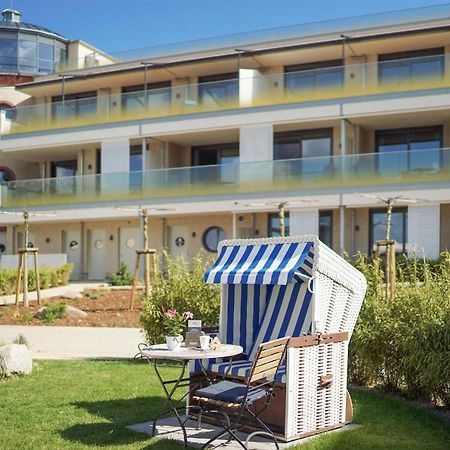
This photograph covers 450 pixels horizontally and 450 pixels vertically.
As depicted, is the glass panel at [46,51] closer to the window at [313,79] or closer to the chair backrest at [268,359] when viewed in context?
the window at [313,79]

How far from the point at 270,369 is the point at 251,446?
2.36ft

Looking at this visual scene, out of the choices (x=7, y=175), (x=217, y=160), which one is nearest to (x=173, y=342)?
(x=217, y=160)

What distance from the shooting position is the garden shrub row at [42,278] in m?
24.0

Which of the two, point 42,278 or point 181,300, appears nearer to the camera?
point 181,300

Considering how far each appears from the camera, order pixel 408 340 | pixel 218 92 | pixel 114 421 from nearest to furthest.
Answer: pixel 114 421 → pixel 408 340 → pixel 218 92

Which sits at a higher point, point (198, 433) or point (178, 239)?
point (178, 239)

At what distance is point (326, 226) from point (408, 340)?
20476 millimetres

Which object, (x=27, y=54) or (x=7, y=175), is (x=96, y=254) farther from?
(x=27, y=54)

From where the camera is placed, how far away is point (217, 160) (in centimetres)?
3195

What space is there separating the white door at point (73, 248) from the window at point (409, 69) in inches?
620

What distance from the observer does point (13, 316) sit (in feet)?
60.0

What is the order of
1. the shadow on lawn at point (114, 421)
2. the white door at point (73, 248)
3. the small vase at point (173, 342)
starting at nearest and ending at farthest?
the shadow on lawn at point (114, 421) < the small vase at point (173, 342) < the white door at point (73, 248)

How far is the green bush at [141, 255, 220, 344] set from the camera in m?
11.3

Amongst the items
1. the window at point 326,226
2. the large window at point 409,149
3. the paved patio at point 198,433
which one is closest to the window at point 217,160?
the window at point 326,226
